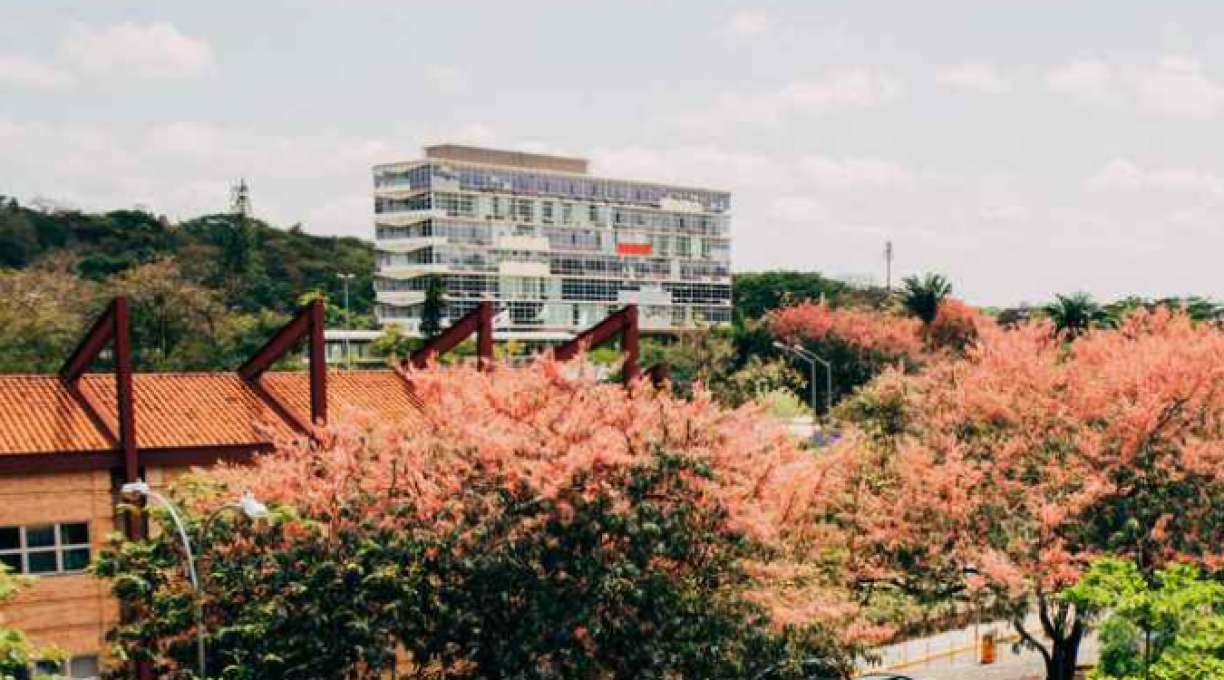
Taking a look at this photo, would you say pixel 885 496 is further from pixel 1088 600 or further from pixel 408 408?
pixel 408 408

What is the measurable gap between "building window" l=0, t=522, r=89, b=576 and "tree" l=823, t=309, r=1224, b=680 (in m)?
17.5

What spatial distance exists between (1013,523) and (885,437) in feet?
22.8

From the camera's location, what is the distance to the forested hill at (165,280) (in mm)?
58500

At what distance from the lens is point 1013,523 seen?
2592 centimetres

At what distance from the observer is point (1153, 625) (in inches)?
792

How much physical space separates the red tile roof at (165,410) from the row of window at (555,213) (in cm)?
7148

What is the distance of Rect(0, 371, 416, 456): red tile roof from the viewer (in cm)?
2605

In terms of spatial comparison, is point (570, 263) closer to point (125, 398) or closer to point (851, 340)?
point (851, 340)

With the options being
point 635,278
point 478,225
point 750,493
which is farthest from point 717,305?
point 750,493

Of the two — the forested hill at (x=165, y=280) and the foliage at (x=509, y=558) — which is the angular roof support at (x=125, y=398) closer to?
the foliage at (x=509, y=558)

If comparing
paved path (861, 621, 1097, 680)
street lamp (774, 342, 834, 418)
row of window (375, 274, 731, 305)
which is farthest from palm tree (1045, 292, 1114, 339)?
row of window (375, 274, 731, 305)

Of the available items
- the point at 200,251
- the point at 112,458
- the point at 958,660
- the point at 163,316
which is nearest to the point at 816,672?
the point at 958,660

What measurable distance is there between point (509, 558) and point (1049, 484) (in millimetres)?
13351

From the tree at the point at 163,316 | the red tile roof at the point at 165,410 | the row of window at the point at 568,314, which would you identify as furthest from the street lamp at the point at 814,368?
the tree at the point at 163,316
